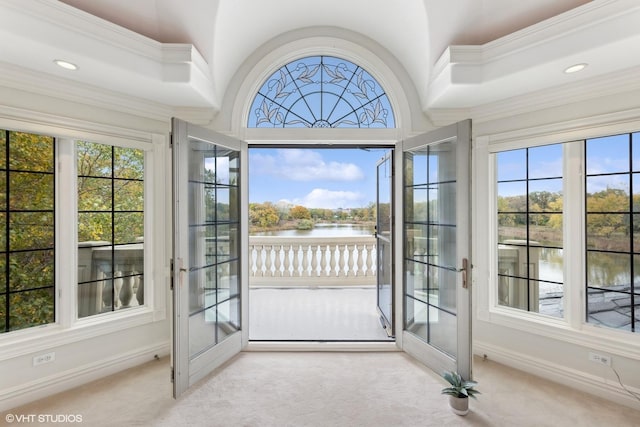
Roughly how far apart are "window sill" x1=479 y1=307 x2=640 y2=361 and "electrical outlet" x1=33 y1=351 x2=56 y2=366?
3.73m

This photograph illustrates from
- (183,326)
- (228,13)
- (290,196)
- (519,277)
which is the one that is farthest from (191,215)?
(290,196)

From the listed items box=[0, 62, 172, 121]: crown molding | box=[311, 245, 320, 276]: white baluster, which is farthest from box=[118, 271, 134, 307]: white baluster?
box=[311, 245, 320, 276]: white baluster

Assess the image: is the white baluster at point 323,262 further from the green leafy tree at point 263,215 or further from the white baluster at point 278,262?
the green leafy tree at point 263,215

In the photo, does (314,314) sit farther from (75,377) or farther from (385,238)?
(75,377)

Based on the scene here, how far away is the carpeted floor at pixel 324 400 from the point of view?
2102 mm

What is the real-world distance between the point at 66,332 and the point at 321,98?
3069 millimetres

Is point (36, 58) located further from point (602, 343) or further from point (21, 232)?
point (602, 343)

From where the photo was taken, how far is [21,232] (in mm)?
2383

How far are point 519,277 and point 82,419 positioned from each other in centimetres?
371

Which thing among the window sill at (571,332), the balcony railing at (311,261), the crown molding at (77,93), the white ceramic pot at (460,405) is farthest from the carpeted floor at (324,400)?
the balcony railing at (311,261)

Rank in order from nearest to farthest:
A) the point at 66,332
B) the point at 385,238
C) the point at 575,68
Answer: the point at 575,68
the point at 66,332
the point at 385,238

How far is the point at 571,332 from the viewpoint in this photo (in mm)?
2561

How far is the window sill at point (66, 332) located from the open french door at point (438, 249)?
2.54m

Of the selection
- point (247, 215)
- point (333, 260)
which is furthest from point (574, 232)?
point (333, 260)
